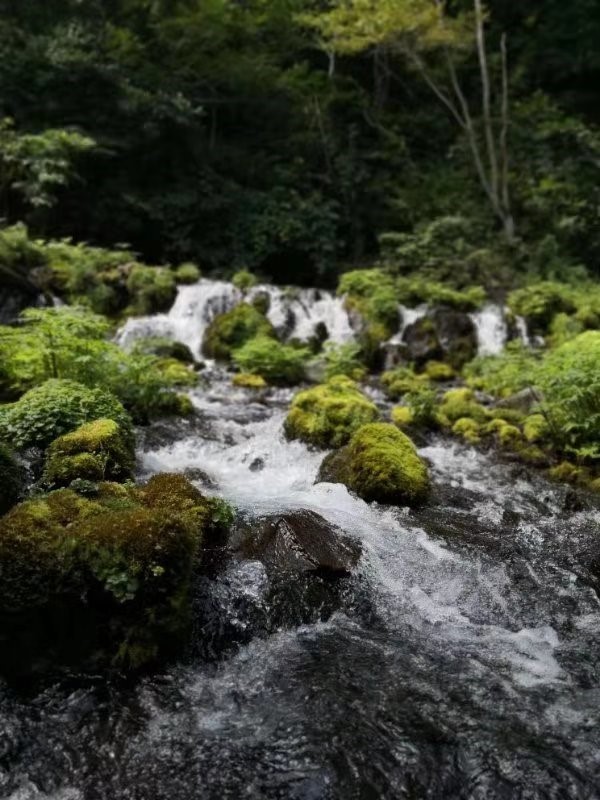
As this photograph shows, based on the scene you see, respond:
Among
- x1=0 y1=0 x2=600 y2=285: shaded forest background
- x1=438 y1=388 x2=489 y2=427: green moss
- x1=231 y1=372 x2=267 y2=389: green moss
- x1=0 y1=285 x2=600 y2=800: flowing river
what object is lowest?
x1=231 y1=372 x2=267 y2=389: green moss

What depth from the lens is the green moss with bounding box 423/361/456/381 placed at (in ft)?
45.1

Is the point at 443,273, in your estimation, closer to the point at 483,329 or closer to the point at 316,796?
the point at 483,329

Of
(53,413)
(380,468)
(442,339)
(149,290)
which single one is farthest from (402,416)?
(149,290)

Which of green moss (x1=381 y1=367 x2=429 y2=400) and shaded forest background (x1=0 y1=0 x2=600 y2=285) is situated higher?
shaded forest background (x1=0 y1=0 x2=600 y2=285)

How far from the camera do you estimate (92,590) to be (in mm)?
3676

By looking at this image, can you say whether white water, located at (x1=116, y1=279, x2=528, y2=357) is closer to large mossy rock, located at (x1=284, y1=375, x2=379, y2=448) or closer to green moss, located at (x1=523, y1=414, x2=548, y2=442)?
green moss, located at (x1=523, y1=414, x2=548, y2=442)

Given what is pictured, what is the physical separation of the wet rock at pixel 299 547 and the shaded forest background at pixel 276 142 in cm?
1437

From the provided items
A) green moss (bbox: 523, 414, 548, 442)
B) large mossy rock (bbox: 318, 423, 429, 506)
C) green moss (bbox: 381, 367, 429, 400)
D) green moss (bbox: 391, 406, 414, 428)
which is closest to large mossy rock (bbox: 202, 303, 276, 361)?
green moss (bbox: 381, 367, 429, 400)

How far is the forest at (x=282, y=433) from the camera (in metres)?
3.46

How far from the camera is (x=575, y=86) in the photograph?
25.8 m

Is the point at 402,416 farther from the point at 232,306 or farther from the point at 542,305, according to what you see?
the point at 232,306

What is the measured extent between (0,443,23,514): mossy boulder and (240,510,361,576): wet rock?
1901 millimetres

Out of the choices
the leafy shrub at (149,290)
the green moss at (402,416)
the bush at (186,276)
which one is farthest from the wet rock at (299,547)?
the bush at (186,276)

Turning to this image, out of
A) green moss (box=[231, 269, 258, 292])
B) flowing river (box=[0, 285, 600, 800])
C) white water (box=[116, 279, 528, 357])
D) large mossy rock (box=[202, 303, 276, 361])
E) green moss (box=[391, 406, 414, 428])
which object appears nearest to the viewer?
flowing river (box=[0, 285, 600, 800])
